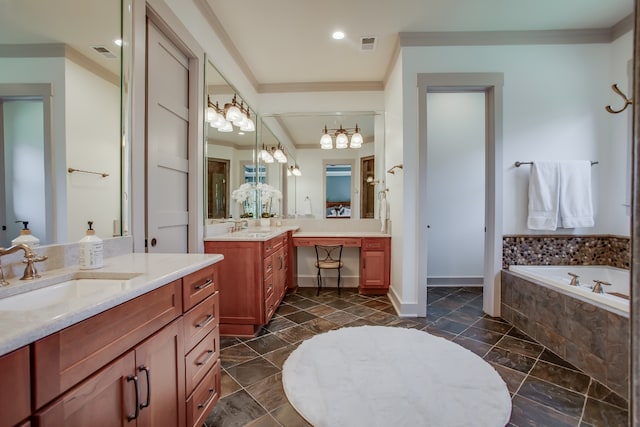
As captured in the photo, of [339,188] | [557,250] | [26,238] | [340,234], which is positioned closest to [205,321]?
[26,238]

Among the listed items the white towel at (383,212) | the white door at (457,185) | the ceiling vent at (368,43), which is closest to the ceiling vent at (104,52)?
the ceiling vent at (368,43)

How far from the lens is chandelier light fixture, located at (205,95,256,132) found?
108 inches

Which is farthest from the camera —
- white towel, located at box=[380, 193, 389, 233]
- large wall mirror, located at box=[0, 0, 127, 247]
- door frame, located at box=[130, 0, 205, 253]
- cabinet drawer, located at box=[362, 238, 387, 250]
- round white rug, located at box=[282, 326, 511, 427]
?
white towel, located at box=[380, 193, 389, 233]

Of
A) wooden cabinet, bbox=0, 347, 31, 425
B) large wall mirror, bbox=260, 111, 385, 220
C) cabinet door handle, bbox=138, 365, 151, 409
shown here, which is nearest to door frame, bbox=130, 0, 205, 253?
cabinet door handle, bbox=138, 365, 151, 409

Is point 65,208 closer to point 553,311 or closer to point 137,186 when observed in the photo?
point 137,186

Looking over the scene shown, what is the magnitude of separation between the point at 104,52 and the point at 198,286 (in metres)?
1.36

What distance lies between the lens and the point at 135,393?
0.98 meters

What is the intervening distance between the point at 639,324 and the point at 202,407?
170cm

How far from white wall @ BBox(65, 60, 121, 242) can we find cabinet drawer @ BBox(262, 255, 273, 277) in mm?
1300

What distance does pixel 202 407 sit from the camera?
4.79 ft

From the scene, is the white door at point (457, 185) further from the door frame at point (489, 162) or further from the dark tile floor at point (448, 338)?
the door frame at point (489, 162)

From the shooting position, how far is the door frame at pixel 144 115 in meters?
1.75

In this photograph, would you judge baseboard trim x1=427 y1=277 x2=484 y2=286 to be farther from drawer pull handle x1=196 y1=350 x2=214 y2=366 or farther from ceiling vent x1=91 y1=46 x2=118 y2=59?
ceiling vent x1=91 y1=46 x2=118 y2=59

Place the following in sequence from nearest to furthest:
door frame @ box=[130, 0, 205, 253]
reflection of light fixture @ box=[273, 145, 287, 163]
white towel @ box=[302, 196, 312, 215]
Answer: door frame @ box=[130, 0, 205, 253], reflection of light fixture @ box=[273, 145, 287, 163], white towel @ box=[302, 196, 312, 215]
